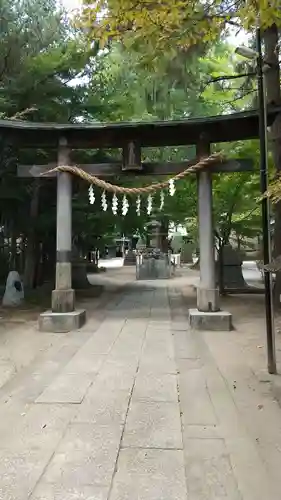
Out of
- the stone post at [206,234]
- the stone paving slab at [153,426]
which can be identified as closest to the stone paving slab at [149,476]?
the stone paving slab at [153,426]

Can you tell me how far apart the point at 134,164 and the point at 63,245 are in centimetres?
236

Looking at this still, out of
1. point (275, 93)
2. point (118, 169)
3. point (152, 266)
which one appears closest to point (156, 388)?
point (118, 169)

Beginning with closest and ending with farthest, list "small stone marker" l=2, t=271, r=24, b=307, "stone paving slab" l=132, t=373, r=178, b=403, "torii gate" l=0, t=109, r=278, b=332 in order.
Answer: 1. "stone paving slab" l=132, t=373, r=178, b=403
2. "torii gate" l=0, t=109, r=278, b=332
3. "small stone marker" l=2, t=271, r=24, b=307

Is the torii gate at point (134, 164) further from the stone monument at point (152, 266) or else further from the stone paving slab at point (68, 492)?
the stone monument at point (152, 266)

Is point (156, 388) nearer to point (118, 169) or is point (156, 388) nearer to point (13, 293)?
point (118, 169)

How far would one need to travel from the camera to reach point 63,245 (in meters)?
9.01

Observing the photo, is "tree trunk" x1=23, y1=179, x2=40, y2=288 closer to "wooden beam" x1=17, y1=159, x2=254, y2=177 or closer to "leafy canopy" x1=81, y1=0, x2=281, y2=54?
"wooden beam" x1=17, y1=159, x2=254, y2=177

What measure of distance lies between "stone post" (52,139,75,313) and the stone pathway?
1.98 meters

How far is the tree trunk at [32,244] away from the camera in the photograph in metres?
12.7

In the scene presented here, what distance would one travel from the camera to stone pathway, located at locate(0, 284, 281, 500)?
2.86 metres

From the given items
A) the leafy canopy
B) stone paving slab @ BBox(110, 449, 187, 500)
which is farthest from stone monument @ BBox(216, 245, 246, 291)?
stone paving slab @ BBox(110, 449, 187, 500)

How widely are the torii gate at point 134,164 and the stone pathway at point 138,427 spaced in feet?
5.80

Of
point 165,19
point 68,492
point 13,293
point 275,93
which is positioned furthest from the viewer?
point 13,293

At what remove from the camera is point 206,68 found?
1313 centimetres
